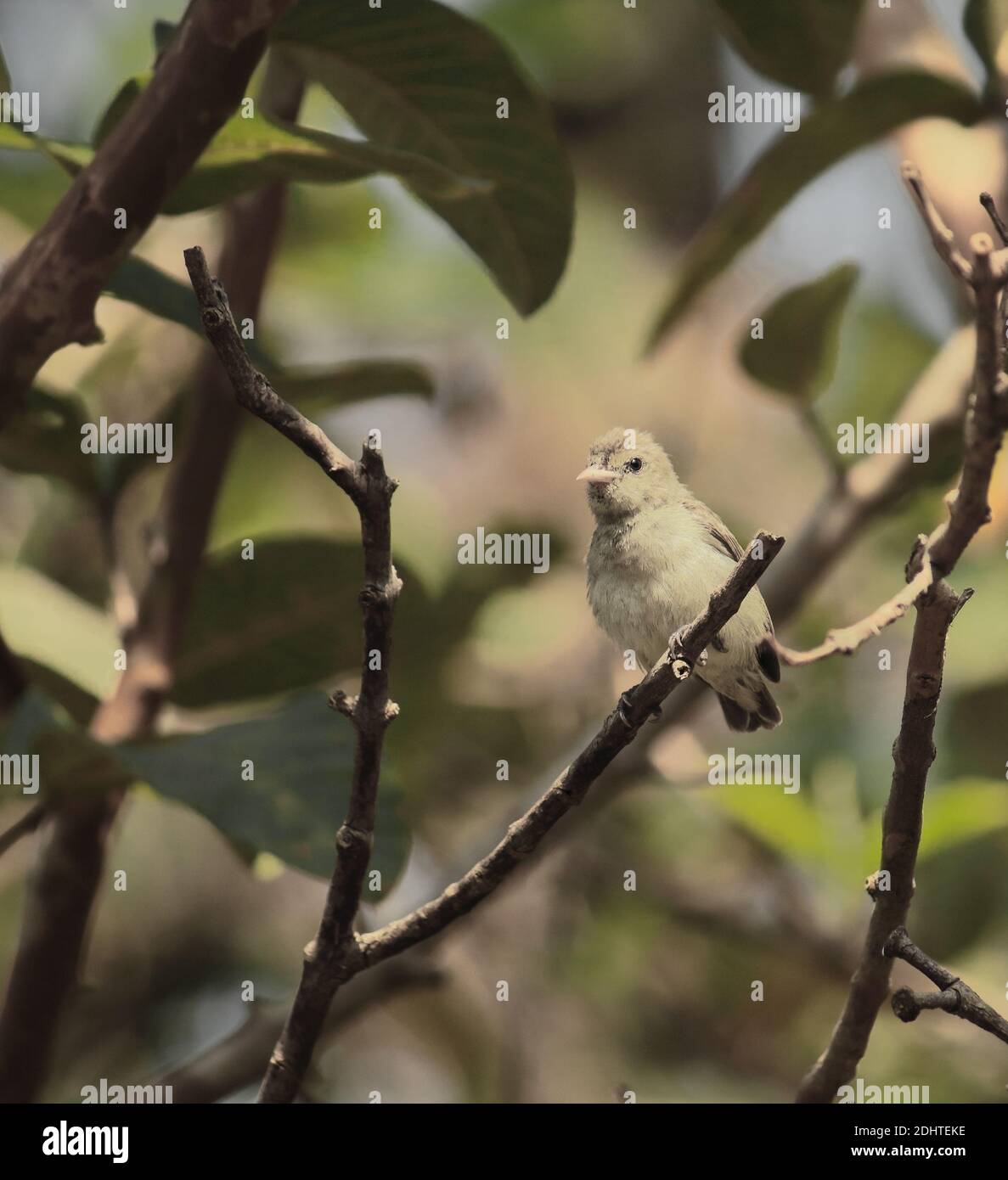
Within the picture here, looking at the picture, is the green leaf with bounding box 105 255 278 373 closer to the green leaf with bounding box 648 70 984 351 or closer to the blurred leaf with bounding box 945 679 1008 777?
the green leaf with bounding box 648 70 984 351

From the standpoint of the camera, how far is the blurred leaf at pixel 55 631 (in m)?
2.91

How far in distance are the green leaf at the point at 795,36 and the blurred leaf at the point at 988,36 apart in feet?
0.81

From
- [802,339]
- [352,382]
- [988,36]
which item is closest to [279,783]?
[352,382]

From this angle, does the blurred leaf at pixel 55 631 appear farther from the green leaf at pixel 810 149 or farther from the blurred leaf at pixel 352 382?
the green leaf at pixel 810 149

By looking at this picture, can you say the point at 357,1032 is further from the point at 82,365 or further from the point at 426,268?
the point at 426,268

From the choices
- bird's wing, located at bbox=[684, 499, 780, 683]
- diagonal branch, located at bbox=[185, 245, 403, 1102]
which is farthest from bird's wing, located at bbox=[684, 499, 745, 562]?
diagonal branch, located at bbox=[185, 245, 403, 1102]

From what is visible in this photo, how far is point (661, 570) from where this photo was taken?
3074 mm

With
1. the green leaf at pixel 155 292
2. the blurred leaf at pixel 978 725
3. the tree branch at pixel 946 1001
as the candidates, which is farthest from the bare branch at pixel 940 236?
the blurred leaf at pixel 978 725

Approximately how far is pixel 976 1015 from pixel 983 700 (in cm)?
245

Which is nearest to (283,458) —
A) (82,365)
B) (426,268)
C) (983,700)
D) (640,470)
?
(82,365)

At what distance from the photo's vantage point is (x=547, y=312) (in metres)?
4.87

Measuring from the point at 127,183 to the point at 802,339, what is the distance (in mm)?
1606

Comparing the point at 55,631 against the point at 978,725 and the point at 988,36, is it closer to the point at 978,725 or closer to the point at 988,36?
the point at 988,36

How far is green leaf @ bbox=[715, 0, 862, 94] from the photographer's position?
8.68 ft
